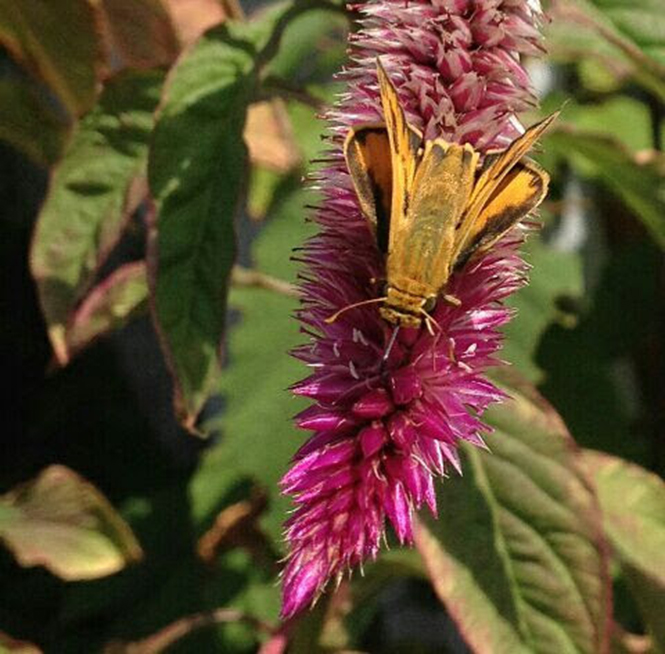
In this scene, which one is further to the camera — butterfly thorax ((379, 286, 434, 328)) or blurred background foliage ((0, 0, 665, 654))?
blurred background foliage ((0, 0, 665, 654))

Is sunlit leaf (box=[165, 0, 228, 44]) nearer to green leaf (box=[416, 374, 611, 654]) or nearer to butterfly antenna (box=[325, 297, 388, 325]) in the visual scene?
green leaf (box=[416, 374, 611, 654])

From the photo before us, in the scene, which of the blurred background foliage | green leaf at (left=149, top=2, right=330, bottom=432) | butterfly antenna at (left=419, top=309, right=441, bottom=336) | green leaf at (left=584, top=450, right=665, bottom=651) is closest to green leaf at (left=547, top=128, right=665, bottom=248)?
the blurred background foliage

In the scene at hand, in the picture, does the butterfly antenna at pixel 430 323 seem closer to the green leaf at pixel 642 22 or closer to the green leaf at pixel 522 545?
the green leaf at pixel 522 545

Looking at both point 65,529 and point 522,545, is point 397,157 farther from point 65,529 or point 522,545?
point 65,529

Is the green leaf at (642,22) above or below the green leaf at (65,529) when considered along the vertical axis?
above

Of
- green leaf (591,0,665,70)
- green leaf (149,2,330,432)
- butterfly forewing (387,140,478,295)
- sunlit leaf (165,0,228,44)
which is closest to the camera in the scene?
butterfly forewing (387,140,478,295)

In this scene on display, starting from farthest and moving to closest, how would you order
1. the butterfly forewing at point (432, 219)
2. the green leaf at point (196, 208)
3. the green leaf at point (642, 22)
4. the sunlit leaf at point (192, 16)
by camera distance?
the sunlit leaf at point (192, 16) < the green leaf at point (642, 22) < the green leaf at point (196, 208) < the butterfly forewing at point (432, 219)

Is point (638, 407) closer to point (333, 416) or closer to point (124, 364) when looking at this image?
point (124, 364)

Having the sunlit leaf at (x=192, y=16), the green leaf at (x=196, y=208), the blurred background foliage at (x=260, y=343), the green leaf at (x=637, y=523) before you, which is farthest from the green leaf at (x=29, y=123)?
the green leaf at (x=637, y=523)
